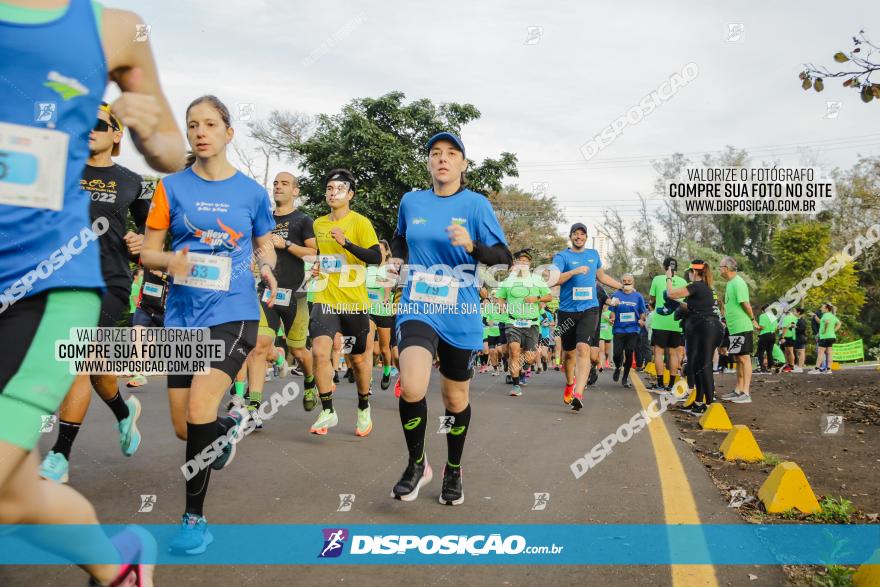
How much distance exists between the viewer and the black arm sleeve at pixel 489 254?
4.69m

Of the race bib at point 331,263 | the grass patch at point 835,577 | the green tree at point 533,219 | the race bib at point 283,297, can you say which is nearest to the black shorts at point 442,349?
the grass patch at point 835,577

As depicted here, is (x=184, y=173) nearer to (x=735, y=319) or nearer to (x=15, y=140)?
(x=15, y=140)

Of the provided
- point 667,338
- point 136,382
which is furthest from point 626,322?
point 136,382

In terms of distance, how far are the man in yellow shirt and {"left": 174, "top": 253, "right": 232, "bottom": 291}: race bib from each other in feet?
9.68

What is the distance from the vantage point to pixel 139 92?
7.89 feet

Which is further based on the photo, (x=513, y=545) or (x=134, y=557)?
(x=513, y=545)

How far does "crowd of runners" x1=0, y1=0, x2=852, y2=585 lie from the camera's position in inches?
86.0

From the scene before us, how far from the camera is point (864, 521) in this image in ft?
14.6

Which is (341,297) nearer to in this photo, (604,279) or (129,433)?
(129,433)

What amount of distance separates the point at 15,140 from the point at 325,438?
5.21m

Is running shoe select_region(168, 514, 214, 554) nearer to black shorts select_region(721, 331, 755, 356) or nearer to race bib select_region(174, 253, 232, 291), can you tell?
race bib select_region(174, 253, 232, 291)

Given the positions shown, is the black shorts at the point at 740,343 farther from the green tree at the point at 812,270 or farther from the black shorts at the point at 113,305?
the green tree at the point at 812,270

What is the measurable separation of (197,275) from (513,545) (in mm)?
2252

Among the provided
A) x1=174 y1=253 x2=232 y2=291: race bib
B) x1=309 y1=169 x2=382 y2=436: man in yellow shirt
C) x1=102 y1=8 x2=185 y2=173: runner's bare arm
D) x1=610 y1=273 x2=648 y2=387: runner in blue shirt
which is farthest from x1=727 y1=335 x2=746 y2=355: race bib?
x1=102 y1=8 x2=185 y2=173: runner's bare arm
